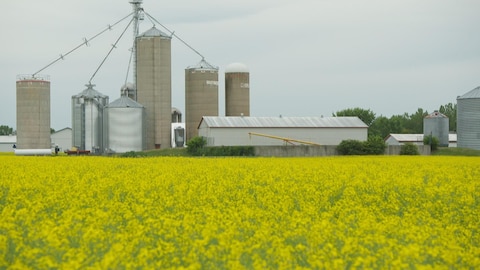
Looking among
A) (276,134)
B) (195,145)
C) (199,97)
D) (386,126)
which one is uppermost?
(199,97)

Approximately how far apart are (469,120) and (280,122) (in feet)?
58.6

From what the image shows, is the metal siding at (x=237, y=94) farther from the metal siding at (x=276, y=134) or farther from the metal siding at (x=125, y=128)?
the metal siding at (x=125, y=128)

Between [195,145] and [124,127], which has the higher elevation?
[124,127]

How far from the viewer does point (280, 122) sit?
64.9 meters

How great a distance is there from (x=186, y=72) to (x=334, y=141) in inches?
648

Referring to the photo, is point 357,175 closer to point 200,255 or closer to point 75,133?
point 200,255

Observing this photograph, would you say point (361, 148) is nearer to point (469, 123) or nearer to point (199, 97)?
point (469, 123)

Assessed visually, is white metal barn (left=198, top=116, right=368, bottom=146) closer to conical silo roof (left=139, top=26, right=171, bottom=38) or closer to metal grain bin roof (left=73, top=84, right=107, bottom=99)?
conical silo roof (left=139, top=26, right=171, bottom=38)

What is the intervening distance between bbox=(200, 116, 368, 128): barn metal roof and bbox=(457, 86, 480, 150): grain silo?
32.5 feet

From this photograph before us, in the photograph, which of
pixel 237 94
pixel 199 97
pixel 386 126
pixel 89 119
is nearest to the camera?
pixel 89 119

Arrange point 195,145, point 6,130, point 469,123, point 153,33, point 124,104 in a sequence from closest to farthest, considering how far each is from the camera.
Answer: point 195,145
point 124,104
point 153,33
point 469,123
point 6,130

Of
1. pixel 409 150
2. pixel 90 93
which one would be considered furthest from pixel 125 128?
pixel 409 150

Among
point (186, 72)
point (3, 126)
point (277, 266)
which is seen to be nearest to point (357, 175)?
point (277, 266)

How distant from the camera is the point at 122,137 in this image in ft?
209
